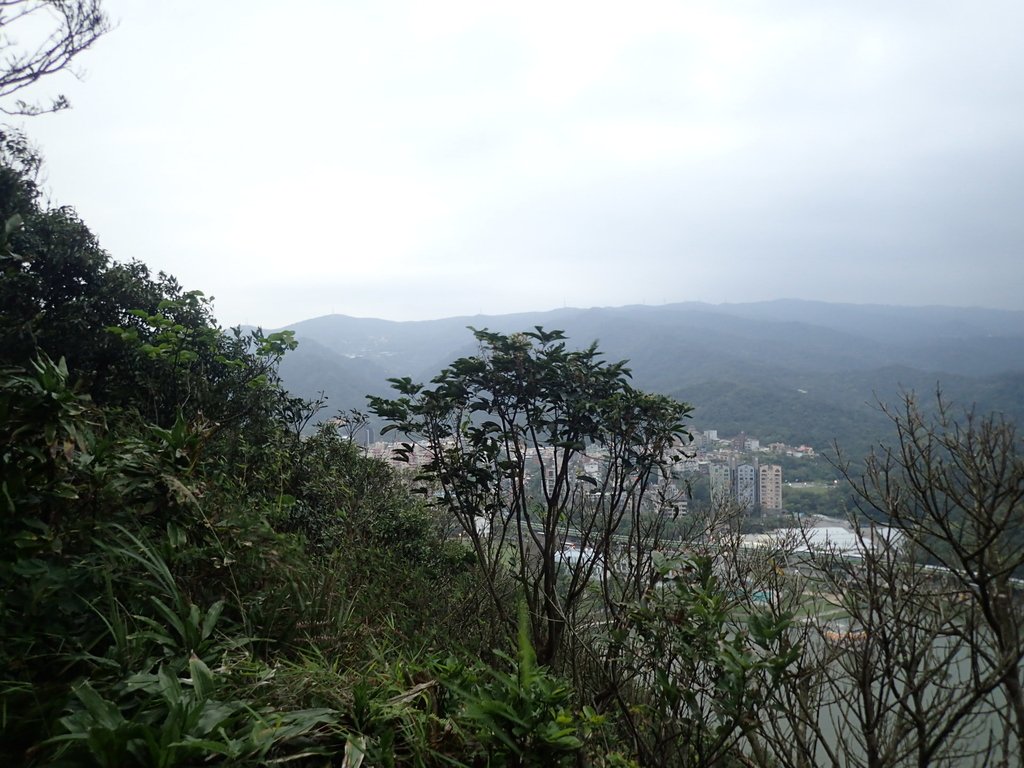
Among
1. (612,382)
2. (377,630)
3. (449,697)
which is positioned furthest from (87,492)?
(612,382)

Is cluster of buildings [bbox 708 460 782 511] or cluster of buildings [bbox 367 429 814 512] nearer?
cluster of buildings [bbox 367 429 814 512]

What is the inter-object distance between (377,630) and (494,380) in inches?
60.9

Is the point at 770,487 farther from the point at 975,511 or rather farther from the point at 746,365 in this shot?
the point at 746,365

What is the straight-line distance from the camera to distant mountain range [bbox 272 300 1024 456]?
12531 mm

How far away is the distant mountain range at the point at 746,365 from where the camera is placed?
41.1ft

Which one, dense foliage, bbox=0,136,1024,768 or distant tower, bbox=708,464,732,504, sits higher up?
dense foliage, bbox=0,136,1024,768

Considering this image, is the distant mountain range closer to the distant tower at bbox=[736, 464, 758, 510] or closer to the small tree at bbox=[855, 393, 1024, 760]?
the small tree at bbox=[855, 393, 1024, 760]

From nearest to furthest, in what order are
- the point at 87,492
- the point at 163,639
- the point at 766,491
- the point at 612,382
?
the point at 163,639 → the point at 87,492 → the point at 612,382 → the point at 766,491

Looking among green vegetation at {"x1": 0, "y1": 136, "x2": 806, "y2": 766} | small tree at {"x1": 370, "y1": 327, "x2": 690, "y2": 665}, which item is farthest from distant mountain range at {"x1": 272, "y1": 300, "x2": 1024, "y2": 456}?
green vegetation at {"x1": 0, "y1": 136, "x2": 806, "y2": 766}

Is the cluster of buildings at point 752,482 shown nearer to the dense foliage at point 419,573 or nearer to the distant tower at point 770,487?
the distant tower at point 770,487

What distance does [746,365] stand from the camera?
2705 centimetres

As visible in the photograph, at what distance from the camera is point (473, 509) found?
11.8 ft

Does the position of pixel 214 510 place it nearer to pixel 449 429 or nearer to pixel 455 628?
pixel 449 429

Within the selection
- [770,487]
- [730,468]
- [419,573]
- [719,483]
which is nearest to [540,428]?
[419,573]
